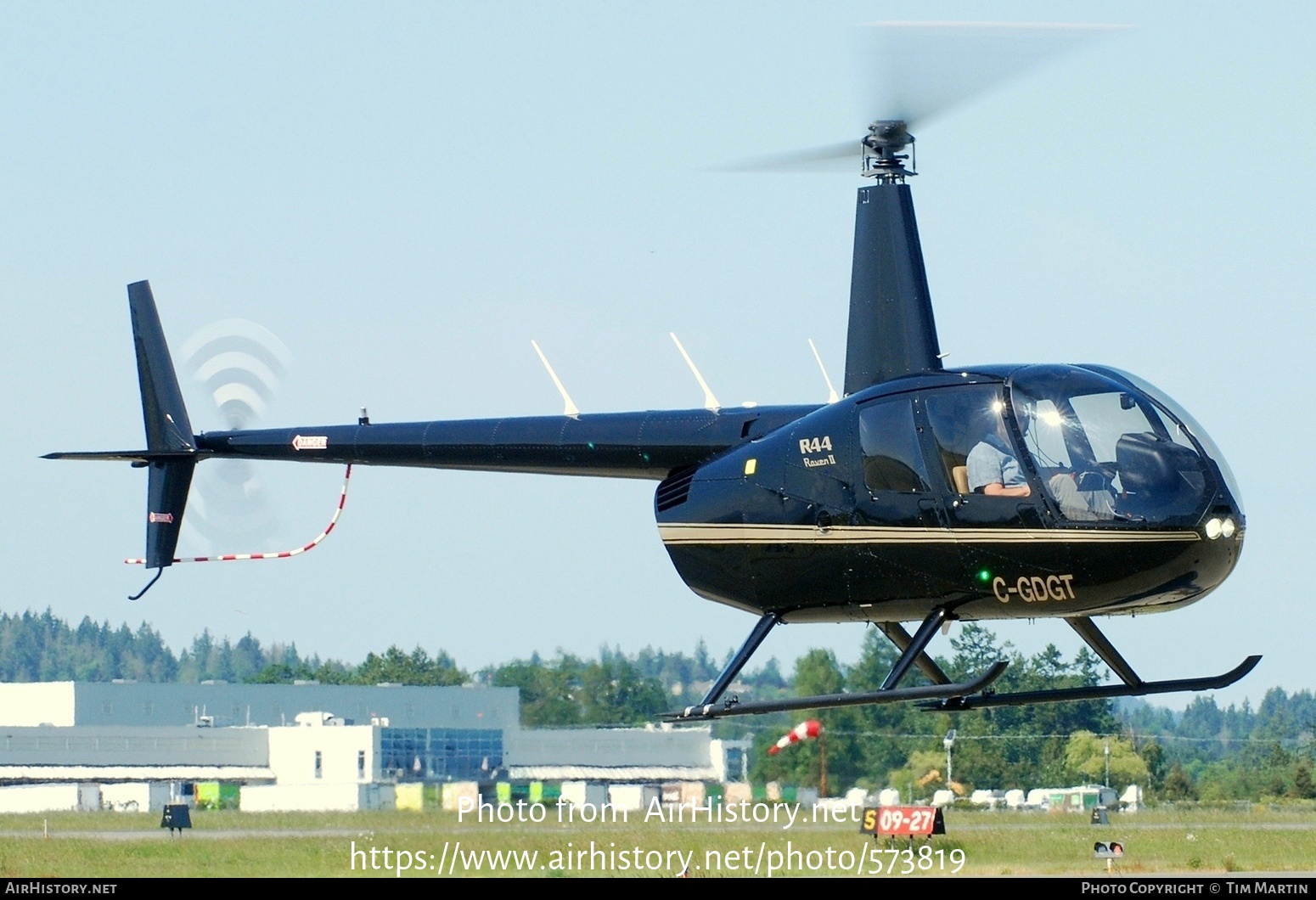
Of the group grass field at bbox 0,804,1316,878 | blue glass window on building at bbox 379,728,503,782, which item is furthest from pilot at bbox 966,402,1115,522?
blue glass window on building at bbox 379,728,503,782

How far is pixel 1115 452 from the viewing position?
40.9 ft

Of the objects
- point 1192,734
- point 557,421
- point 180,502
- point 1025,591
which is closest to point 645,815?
point 180,502

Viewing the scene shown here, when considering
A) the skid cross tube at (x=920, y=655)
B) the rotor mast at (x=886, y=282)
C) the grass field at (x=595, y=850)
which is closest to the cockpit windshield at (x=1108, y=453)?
the skid cross tube at (x=920, y=655)

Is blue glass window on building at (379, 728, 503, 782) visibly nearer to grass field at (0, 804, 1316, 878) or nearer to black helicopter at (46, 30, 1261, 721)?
grass field at (0, 804, 1316, 878)

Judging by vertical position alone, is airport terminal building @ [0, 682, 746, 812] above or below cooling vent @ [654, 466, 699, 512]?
below

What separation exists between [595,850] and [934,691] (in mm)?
15746

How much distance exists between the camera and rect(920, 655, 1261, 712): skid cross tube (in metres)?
13.4

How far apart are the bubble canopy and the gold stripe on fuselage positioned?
10 cm

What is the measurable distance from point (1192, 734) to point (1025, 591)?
79924 mm

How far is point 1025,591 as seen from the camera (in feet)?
42.6

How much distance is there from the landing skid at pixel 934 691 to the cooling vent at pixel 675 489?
1.26m

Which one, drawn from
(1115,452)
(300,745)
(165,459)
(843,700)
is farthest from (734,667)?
(300,745)

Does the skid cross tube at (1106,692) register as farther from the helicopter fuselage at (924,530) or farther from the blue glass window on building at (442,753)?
the blue glass window on building at (442,753)

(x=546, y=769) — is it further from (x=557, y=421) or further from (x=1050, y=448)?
(x=1050, y=448)
